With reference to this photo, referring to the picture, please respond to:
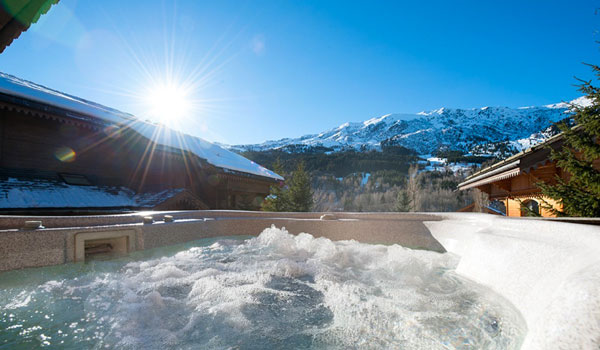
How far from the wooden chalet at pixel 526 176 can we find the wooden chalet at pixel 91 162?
24.5 feet

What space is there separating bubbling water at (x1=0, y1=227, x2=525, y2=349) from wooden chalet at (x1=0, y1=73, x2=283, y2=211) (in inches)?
154

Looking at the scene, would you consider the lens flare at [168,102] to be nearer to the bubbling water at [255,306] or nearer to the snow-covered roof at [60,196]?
the snow-covered roof at [60,196]

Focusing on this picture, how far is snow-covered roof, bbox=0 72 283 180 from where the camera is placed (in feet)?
19.3

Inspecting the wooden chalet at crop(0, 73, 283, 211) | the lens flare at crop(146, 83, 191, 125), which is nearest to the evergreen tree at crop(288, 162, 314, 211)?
the wooden chalet at crop(0, 73, 283, 211)

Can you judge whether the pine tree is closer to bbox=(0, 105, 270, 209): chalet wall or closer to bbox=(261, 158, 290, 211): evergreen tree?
bbox=(0, 105, 270, 209): chalet wall

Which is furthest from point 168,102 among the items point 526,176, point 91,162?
point 526,176

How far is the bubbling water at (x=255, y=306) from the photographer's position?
1469 millimetres

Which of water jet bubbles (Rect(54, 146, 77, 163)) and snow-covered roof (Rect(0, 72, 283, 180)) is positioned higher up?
snow-covered roof (Rect(0, 72, 283, 180))

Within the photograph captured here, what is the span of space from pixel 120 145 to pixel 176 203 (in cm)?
224

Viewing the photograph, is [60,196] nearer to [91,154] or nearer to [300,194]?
[91,154]

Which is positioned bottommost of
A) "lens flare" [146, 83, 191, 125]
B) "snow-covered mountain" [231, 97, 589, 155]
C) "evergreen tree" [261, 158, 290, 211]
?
"evergreen tree" [261, 158, 290, 211]

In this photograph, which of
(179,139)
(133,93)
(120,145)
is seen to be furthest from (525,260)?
(133,93)

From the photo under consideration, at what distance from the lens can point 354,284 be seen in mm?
2484

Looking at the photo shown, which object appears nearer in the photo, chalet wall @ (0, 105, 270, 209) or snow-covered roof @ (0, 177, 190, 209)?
snow-covered roof @ (0, 177, 190, 209)
